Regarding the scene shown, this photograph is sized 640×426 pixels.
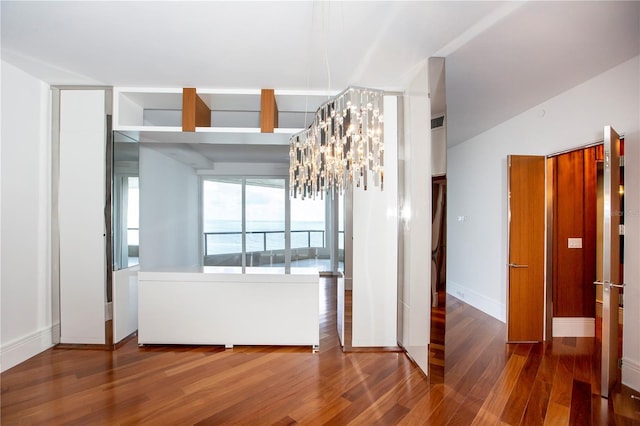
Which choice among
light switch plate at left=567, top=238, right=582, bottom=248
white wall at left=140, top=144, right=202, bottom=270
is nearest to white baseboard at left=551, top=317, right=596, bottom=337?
light switch plate at left=567, top=238, right=582, bottom=248

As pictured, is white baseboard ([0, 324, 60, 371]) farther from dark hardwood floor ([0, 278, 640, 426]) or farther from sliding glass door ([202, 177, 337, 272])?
sliding glass door ([202, 177, 337, 272])

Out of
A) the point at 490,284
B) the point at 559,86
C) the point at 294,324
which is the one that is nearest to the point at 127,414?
the point at 294,324

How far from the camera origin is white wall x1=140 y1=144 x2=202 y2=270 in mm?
4457

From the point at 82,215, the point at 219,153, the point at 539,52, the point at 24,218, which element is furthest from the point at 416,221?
the point at 219,153

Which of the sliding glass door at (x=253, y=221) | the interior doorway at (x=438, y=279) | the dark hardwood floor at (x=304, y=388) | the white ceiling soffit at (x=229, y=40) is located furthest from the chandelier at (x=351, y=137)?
the sliding glass door at (x=253, y=221)

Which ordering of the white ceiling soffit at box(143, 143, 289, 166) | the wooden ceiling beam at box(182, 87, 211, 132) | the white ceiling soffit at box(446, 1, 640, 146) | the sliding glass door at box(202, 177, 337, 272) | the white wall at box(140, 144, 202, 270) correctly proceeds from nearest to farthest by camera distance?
1. the white ceiling soffit at box(446, 1, 640, 146)
2. the wooden ceiling beam at box(182, 87, 211, 132)
3. the white wall at box(140, 144, 202, 270)
4. the white ceiling soffit at box(143, 143, 289, 166)
5. the sliding glass door at box(202, 177, 337, 272)

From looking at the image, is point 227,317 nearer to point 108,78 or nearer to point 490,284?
point 108,78

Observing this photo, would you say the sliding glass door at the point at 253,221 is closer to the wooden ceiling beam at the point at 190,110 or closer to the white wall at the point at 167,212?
the white wall at the point at 167,212

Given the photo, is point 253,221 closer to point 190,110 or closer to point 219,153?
point 219,153

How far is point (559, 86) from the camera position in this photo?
293 centimetres

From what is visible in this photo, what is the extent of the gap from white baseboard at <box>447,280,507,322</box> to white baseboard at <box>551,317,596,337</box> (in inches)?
21.2

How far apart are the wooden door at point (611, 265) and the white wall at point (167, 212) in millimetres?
4485

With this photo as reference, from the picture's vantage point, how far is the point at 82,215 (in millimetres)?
3055

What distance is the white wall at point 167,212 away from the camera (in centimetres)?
446
